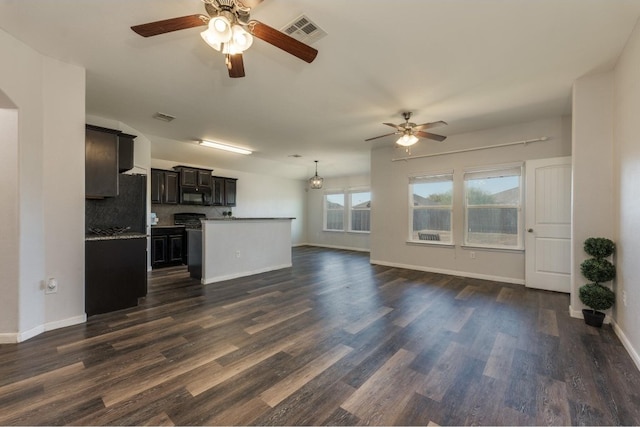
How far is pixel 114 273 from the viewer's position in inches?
128

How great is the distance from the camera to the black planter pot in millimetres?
2879

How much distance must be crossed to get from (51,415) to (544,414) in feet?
9.75

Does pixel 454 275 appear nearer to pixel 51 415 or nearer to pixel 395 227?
pixel 395 227

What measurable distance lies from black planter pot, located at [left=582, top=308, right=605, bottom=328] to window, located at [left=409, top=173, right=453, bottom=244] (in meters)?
2.50

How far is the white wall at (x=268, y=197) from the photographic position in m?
8.30

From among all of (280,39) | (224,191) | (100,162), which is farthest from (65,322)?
(224,191)

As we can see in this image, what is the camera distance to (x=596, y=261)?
292 cm

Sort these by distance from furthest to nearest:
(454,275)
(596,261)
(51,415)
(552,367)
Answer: (454,275) → (596,261) → (552,367) → (51,415)

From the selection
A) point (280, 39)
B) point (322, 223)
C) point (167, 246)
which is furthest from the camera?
point (322, 223)

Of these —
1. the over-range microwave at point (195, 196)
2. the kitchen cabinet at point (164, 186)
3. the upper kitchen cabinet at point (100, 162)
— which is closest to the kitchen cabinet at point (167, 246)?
the kitchen cabinet at point (164, 186)

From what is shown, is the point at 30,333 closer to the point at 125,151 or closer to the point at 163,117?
the point at 125,151

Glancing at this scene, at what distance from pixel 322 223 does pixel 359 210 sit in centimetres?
160

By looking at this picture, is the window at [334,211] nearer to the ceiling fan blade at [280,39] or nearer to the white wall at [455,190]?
the white wall at [455,190]

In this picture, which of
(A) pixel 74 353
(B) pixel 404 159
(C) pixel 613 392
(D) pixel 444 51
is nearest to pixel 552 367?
(C) pixel 613 392
